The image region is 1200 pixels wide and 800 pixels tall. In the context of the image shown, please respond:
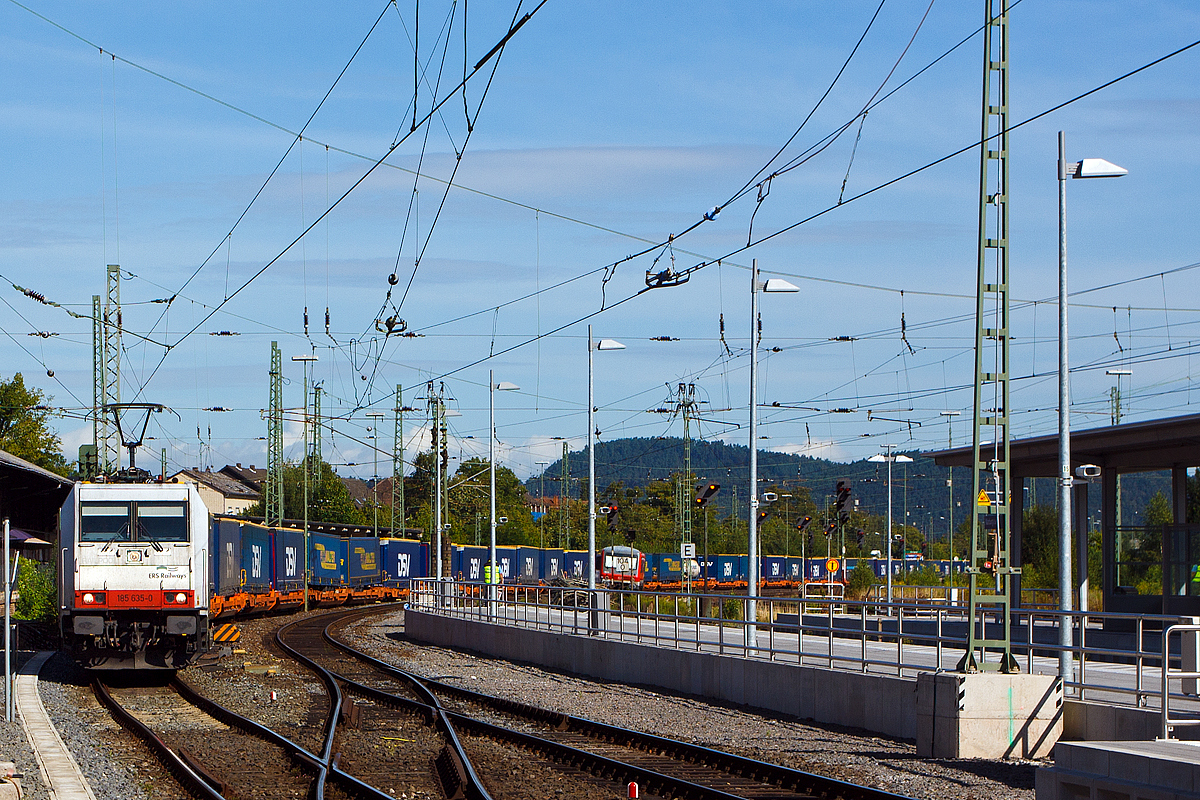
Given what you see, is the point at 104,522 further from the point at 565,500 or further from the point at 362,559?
the point at 565,500

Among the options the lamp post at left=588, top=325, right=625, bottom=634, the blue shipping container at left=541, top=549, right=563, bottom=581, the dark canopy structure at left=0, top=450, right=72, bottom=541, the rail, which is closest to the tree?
the dark canopy structure at left=0, top=450, right=72, bottom=541

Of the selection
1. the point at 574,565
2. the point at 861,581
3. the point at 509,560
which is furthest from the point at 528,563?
the point at 861,581

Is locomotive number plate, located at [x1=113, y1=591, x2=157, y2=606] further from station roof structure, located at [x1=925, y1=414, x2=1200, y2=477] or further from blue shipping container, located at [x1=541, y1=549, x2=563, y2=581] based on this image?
blue shipping container, located at [x1=541, y1=549, x2=563, y2=581]

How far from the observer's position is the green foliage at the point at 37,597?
38.9m

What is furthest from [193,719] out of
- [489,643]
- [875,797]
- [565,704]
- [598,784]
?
[489,643]

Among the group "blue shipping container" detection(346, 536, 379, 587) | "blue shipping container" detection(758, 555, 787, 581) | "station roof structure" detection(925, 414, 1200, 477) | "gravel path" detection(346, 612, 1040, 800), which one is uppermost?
"station roof structure" detection(925, 414, 1200, 477)

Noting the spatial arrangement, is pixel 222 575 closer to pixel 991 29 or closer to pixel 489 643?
pixel 489 643

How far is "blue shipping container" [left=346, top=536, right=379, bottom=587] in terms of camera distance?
59.1 metres

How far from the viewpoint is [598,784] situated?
12.9 meters

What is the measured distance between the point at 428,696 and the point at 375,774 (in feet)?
23.6

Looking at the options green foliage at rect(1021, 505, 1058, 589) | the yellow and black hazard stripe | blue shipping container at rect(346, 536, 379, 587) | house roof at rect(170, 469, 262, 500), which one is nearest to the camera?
the yellow and black hazard stripe

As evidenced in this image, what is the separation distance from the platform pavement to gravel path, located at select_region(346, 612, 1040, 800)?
23.0ft

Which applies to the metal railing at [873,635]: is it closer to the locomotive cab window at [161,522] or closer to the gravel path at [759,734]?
the gravel path at [759,734]

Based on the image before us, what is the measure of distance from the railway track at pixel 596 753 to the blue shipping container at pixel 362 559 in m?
37.4
